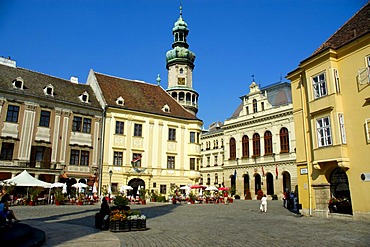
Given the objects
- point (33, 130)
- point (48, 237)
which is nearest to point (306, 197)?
point (48, 237)

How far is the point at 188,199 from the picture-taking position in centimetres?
3466

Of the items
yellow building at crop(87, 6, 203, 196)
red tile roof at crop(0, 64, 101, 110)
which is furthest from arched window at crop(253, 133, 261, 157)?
red tile roof at crop(0, 64, 101, 110)

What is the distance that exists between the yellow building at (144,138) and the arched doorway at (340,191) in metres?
22.4

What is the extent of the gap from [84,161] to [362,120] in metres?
26.9

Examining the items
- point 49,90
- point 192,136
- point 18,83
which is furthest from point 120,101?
point 18,83

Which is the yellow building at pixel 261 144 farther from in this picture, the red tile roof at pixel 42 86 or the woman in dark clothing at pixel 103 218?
the woman in dark clothing at pixel 103 218

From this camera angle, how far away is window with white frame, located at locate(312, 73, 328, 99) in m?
18.7

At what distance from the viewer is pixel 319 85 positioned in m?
19.1

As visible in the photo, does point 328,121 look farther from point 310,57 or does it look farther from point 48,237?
point 48,237

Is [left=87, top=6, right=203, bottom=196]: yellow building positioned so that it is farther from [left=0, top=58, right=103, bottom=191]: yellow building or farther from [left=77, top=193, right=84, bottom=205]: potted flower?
[left=77, top=193, right=84, bottom=205]: potted flower

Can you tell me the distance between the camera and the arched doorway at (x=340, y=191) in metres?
17.3

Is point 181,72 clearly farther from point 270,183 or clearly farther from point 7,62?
point 7,62

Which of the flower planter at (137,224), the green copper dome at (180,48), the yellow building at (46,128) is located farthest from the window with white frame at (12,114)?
the green copper dome at (180,48)

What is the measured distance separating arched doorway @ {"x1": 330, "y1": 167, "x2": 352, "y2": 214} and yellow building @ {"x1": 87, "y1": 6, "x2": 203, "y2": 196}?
22425 millimetres
